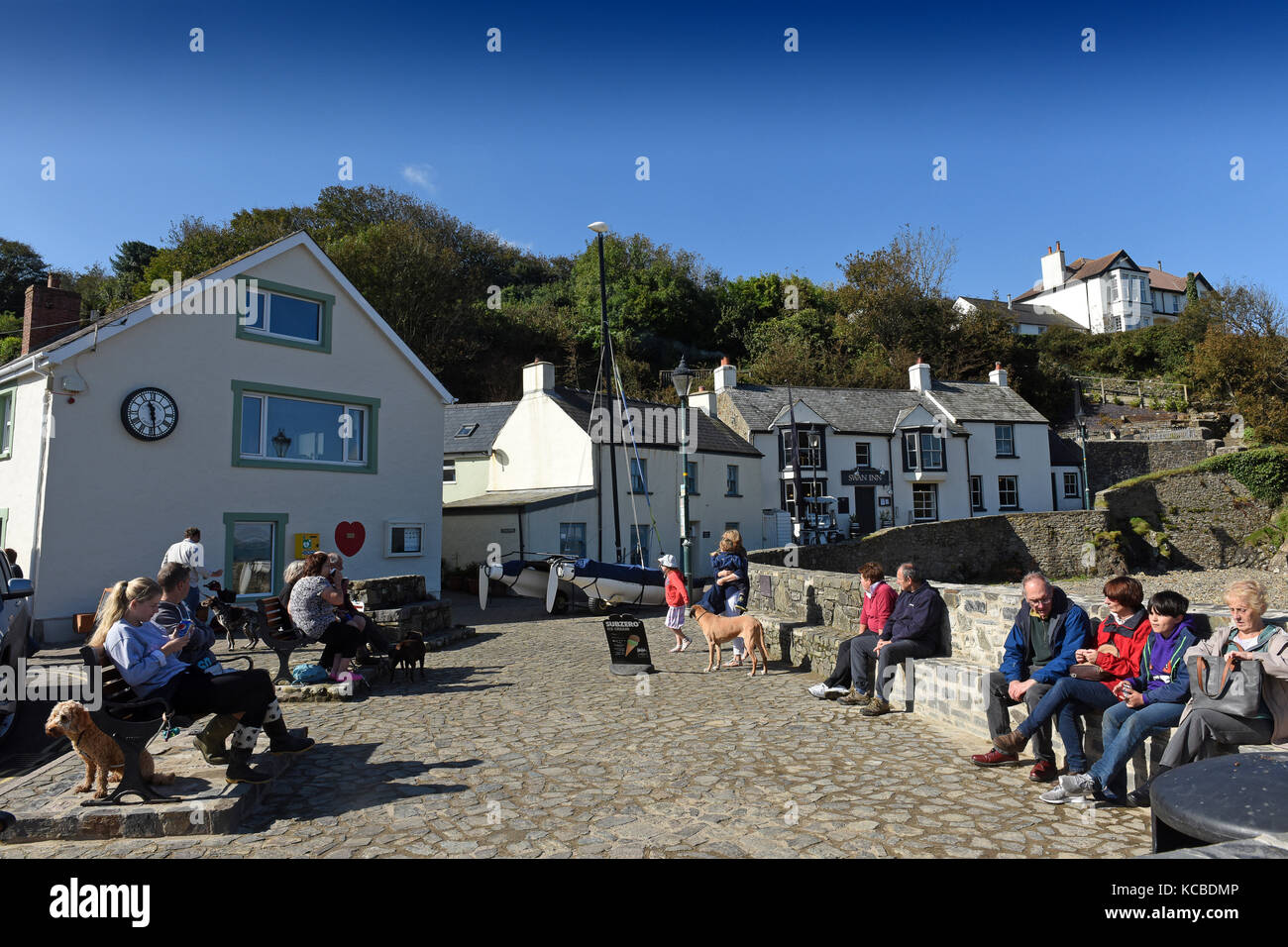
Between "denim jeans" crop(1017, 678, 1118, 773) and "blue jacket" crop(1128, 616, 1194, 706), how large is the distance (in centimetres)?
26

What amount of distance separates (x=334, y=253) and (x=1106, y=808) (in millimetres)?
42295

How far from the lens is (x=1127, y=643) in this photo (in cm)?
583

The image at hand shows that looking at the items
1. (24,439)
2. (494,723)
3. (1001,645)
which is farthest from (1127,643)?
(24,439)

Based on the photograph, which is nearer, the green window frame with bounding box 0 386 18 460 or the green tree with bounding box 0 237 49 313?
the green window frame with bounding box 0 386 18 460

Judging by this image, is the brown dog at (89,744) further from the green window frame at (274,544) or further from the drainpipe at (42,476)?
the green window frame at (274,544)

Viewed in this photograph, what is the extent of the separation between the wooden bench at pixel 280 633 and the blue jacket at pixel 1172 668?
28.3ft

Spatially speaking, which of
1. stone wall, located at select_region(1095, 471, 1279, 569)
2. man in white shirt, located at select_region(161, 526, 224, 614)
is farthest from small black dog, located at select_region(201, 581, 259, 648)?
stone wall, located at select_region(1095, 471, 1279, 569)

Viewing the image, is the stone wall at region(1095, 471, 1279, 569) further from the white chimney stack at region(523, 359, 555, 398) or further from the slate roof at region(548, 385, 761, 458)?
the white chimney stack at region(523, 359, 555, 398)

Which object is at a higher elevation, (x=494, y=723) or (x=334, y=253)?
(x=334, y=253)

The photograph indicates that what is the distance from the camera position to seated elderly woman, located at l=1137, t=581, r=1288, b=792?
484 centimetres

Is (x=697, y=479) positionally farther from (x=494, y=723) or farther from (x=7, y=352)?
(x=7, y=352)

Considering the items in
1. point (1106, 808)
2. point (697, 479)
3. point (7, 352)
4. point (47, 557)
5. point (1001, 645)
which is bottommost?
point (1106, 808)

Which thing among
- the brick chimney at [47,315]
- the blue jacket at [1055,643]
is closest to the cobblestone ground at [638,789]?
the blue jacket at [1055,643]
